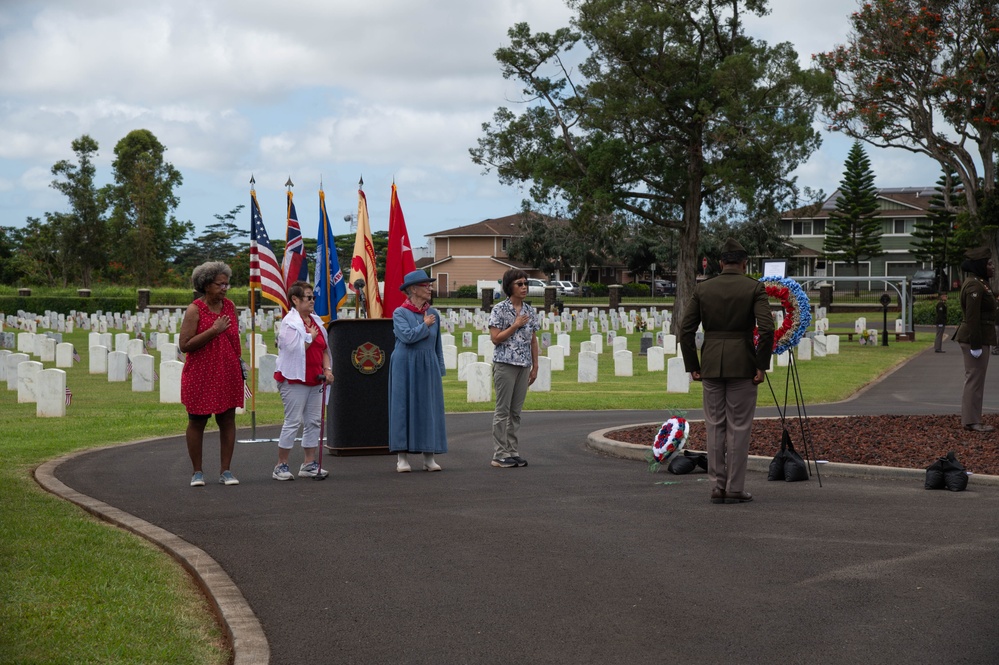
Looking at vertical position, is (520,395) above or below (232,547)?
above

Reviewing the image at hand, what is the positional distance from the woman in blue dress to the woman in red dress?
5.28ft

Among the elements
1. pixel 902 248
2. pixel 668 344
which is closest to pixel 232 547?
pixel 668 344

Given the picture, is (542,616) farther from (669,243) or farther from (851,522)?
(669,243)

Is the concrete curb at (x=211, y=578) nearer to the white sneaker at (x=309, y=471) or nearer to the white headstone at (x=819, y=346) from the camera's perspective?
the white sneaker at (x=309, y=471)

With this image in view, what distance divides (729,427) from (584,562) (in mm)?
2513

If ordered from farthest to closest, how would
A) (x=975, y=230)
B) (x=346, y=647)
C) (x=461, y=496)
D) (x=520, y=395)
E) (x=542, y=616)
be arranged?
(x=975, y=230) → (x=520, y=395) → (x=461, y=496) → (x=542, y=616) → (x=346, y=647)

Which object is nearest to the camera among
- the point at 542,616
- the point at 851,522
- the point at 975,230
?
Result: the point at 542,616

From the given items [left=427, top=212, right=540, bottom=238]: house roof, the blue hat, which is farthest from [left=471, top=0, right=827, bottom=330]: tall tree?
[left=427, top=212, right=540, bottom=238]: house roof

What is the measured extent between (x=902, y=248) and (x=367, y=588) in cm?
8746

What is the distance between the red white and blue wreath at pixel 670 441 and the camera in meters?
10.9

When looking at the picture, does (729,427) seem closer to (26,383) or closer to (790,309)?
(790,309)

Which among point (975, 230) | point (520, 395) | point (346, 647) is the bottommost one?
point (346, 647)

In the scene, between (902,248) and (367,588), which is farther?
(902,248)

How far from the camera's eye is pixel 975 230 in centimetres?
4450
